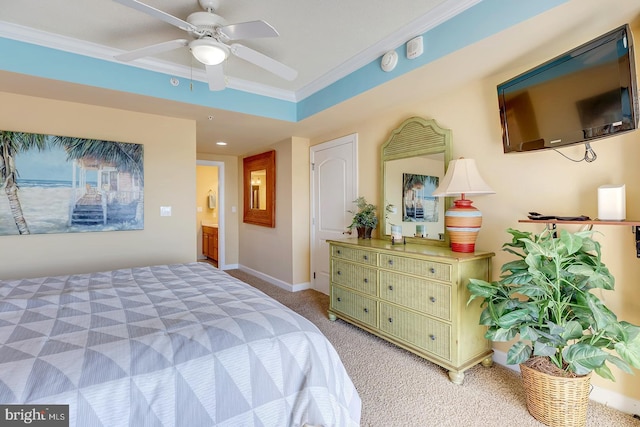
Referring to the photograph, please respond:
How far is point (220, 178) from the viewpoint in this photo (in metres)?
5.63

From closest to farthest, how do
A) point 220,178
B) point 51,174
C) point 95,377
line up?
point 95,377 < point 51,174 < point 220,178

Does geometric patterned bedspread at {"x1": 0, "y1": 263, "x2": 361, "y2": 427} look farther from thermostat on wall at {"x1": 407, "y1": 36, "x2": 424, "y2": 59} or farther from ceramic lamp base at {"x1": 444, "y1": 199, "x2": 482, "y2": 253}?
thermostat on wall at {"x1": 407, "y1": 36, "x2": 424, "y2": 59}

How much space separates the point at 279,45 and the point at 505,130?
1823mm

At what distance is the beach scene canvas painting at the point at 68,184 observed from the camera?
2629mm

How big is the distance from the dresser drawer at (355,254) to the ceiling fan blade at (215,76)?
185cm

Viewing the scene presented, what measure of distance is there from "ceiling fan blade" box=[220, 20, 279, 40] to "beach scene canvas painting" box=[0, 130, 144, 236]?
1973 mm

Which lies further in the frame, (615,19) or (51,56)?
(51,56)

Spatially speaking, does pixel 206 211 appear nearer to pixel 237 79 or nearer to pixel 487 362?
pixel 237 79

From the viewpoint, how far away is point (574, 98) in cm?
169

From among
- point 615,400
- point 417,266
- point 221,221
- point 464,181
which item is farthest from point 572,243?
point 221,221

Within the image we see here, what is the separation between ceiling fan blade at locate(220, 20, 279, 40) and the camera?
164cm

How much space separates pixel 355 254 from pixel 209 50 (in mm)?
2049

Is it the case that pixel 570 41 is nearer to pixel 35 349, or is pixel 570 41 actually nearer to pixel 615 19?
pixel 615 19

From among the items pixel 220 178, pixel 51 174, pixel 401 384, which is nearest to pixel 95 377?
pixel 401 384
